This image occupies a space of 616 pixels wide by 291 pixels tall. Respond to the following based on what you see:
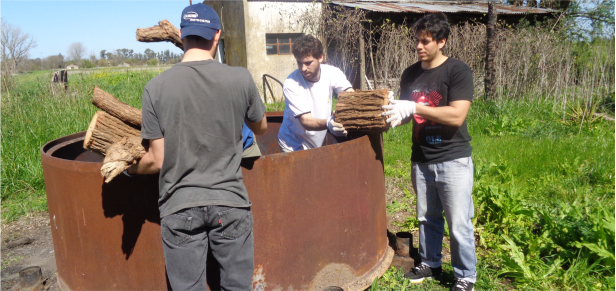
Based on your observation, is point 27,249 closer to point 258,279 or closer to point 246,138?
point 258,279

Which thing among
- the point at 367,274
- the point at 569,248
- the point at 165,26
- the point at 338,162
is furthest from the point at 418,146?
the point at 165,26

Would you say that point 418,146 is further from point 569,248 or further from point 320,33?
point 320,33

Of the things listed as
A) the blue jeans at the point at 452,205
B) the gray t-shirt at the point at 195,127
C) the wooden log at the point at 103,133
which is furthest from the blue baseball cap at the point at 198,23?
the blue jeans at the point at 452,205

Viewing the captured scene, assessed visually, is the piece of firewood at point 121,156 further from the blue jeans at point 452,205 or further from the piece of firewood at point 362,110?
the blue jeans at point 452,205

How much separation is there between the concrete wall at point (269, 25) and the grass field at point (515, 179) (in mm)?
4471

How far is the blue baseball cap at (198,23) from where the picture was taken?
190cm

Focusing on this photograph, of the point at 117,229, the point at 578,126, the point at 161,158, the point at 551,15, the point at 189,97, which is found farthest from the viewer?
the point at 551,15

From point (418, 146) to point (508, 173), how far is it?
248 centimetres

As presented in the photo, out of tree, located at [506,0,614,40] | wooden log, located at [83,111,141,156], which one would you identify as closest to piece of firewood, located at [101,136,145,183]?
wooden log, located at [83,111,141,156]

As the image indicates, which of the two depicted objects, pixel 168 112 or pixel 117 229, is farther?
pixel 117 229

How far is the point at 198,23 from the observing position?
1.91 metres

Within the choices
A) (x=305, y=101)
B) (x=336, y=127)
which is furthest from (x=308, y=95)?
(x=336, y=127)

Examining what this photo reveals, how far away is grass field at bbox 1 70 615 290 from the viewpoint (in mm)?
3098

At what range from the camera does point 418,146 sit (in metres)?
2.85
